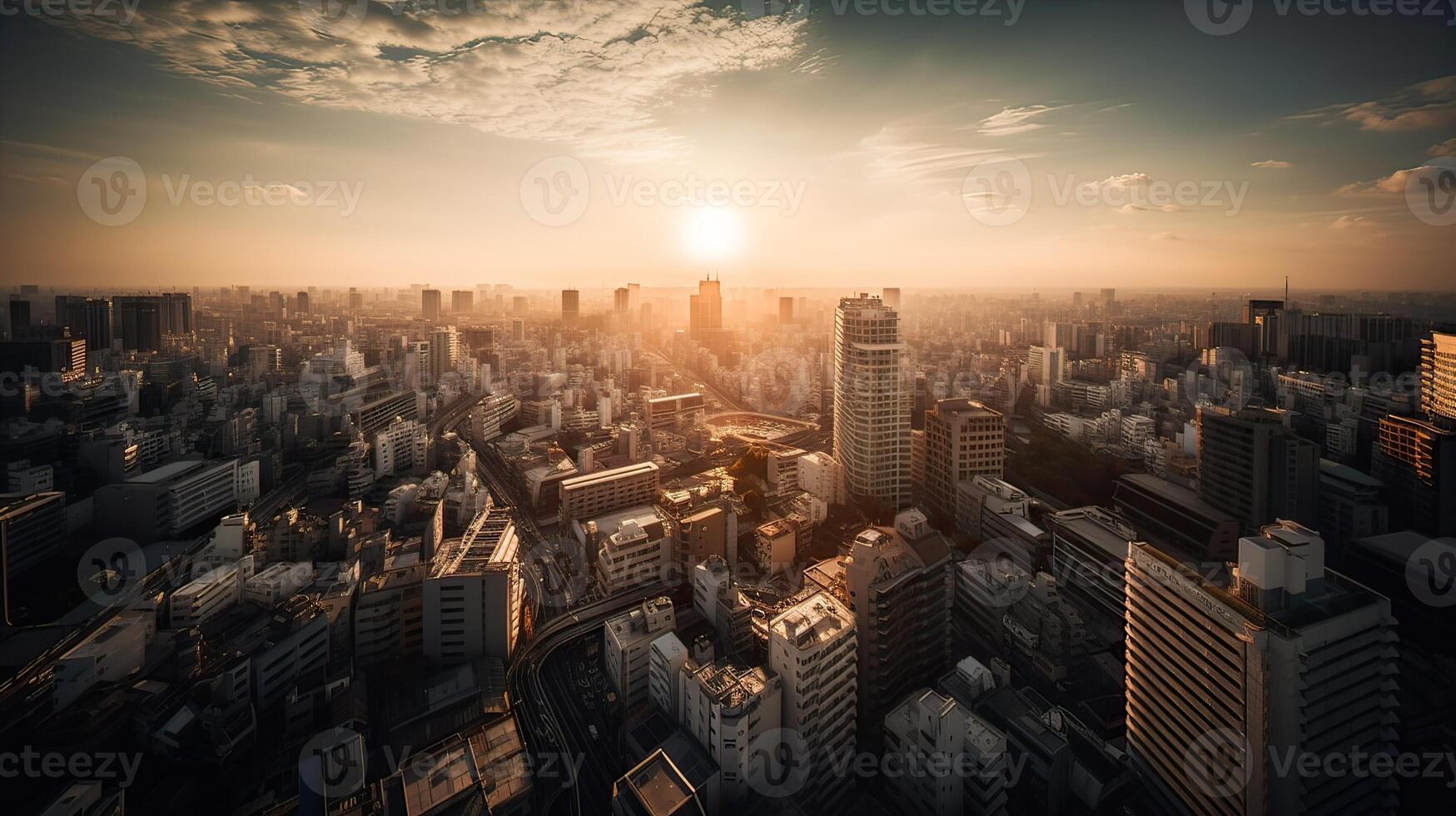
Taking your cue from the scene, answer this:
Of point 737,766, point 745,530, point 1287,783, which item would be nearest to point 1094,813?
point 1287,783

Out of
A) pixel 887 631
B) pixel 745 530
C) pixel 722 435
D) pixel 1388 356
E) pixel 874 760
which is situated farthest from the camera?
pixel 722 435

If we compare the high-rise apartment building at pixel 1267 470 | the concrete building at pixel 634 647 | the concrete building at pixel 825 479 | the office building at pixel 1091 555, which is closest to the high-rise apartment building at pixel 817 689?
the concrete building at pixel 634 647

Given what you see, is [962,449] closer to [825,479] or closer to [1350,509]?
[825,479]

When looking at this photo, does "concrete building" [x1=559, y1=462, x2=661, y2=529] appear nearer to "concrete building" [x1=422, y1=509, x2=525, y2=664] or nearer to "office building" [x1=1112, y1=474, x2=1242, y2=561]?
"concrete building" [x1=422, y1=509, x2=525, y2=664]

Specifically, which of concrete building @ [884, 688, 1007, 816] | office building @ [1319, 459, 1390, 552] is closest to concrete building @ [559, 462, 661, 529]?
concrete building @ [884, 688, 1007, 816]

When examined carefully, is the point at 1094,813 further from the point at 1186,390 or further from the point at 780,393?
the point at 780,393
